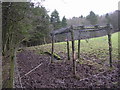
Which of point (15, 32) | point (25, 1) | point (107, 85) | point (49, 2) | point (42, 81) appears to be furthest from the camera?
point (49, 2)

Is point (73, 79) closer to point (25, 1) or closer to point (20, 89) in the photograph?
point (20, 89)

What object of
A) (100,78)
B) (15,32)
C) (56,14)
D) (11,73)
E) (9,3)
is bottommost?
(100,78)

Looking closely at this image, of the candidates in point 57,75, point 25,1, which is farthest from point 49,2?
point 57,75

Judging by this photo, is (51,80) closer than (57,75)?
Yes

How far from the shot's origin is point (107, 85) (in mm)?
3424

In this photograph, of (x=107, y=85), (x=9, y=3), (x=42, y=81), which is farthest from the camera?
(x=9, y=3)

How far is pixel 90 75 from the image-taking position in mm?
4359

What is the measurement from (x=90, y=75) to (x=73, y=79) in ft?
2.57

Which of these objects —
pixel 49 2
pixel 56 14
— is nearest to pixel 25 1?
pixel 49 2

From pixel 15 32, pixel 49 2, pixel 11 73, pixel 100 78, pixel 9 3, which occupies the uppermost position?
pixel 49 2

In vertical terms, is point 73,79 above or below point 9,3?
below

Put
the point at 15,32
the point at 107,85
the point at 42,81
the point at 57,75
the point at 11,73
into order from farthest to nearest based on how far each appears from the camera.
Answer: the point at 15,32 < the point at 57,75 < the point at 42,81 < the point at 107,85 < the point at 11,73

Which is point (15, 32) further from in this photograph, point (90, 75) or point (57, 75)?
point (90, 75)

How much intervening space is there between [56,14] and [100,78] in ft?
61.7
